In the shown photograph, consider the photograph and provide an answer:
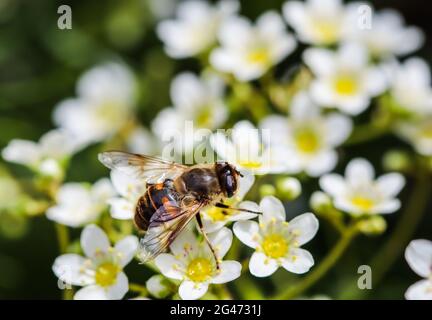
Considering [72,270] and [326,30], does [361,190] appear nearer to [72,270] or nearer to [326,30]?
[326,30]

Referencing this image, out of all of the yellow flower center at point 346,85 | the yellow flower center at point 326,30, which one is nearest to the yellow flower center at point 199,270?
the yellow flower center at point 346,85

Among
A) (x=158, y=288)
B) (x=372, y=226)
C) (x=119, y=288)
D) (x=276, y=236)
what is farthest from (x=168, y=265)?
(x=372, y=226)

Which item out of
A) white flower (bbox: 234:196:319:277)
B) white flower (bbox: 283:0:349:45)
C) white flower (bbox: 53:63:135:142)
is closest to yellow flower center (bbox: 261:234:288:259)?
white flower (bbox: 234:196:319:277)

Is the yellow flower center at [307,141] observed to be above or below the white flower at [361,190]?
above

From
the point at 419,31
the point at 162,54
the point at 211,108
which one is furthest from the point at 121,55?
the point at 419,31

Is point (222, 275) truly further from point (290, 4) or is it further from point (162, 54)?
point (162, 54)

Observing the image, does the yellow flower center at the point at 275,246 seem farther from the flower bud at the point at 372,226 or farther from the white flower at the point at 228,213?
the flower bud at the point at 372,226
